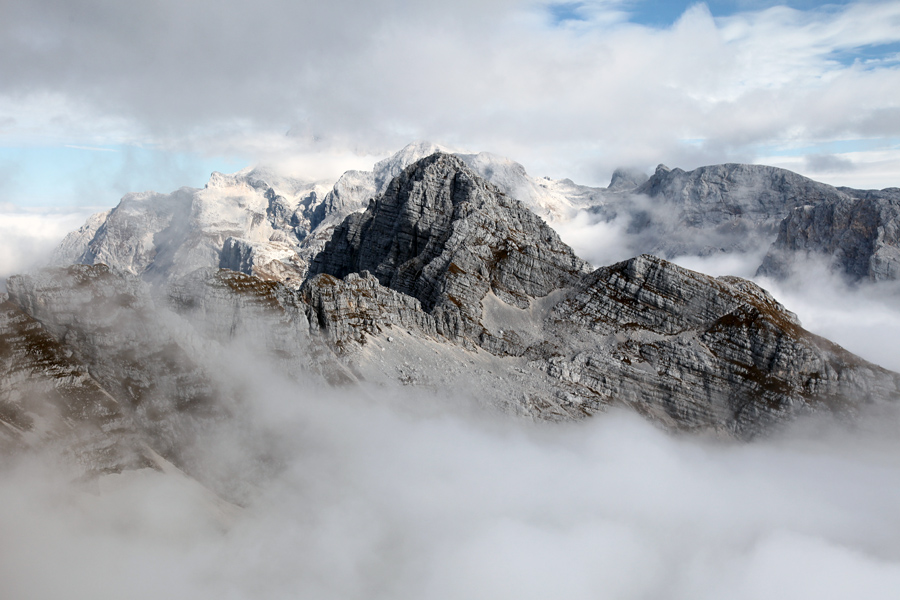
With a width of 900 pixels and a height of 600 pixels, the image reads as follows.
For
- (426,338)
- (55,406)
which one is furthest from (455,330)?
(55,406)

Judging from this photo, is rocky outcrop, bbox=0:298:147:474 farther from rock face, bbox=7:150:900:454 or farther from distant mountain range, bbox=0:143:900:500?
rock face, bbox=7:150:900:454

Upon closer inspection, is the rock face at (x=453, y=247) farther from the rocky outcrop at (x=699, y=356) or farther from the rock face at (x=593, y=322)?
the rocky outcrop at (x=699, y=356)

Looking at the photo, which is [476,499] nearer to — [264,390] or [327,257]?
[264,390]

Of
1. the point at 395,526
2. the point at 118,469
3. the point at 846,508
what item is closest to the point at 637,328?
the point at 846,508

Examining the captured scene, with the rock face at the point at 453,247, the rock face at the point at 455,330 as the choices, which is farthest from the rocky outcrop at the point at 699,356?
the rock face at the point at 453,247

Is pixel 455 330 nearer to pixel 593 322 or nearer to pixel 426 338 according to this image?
pixel 426 338

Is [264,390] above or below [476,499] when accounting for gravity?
above

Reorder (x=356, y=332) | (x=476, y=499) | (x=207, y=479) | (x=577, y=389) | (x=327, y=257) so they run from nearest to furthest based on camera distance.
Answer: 1. (x=207, y=479)
2. (x=476, y=499)
3. (x=356, y=332)
4. (x=577, y=389)
5. (x=327, y=257)

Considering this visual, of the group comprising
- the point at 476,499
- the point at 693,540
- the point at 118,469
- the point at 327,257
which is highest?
the point at 327,257
